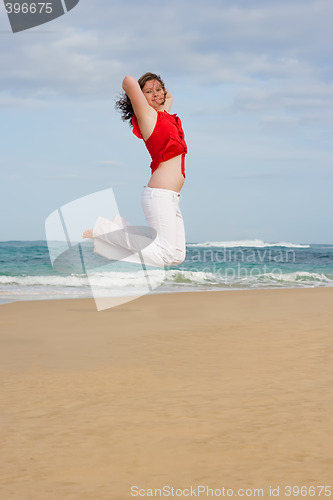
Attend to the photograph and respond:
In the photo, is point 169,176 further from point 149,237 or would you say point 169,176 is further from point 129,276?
point 129,276

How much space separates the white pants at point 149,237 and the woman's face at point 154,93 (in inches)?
27.9

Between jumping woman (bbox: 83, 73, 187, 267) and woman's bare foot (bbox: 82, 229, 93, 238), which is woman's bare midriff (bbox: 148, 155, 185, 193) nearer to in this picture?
jumping woman (bbox: 83, 73, 187, 267)

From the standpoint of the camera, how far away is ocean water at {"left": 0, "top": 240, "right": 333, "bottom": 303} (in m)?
17.5

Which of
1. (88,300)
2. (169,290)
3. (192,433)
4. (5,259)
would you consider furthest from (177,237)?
(5,259)

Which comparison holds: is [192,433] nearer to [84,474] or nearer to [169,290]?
[84,474]

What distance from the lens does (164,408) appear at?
16.3 feet

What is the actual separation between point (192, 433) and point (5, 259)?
29773 mm

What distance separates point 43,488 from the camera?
11.5 feet

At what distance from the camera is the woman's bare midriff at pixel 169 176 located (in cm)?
483

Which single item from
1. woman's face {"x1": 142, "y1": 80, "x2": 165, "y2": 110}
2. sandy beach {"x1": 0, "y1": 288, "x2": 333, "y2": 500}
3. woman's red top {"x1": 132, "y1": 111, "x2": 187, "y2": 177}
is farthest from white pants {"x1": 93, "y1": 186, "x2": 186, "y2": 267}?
sandy beach {"x1": 0, "y1": 288, "x2": 333, "y2": 500}

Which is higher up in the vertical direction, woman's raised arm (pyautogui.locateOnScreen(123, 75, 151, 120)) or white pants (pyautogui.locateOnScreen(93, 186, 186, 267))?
woman's raised arm (pyautogui.locateOnScreen(123, 75, 151, 120))

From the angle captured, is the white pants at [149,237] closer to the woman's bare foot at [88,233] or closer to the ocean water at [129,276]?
the woman's bare foot at [88,233]

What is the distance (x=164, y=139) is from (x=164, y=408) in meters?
2.11

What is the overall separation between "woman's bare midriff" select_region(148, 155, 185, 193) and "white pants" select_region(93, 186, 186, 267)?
0.23 feet
